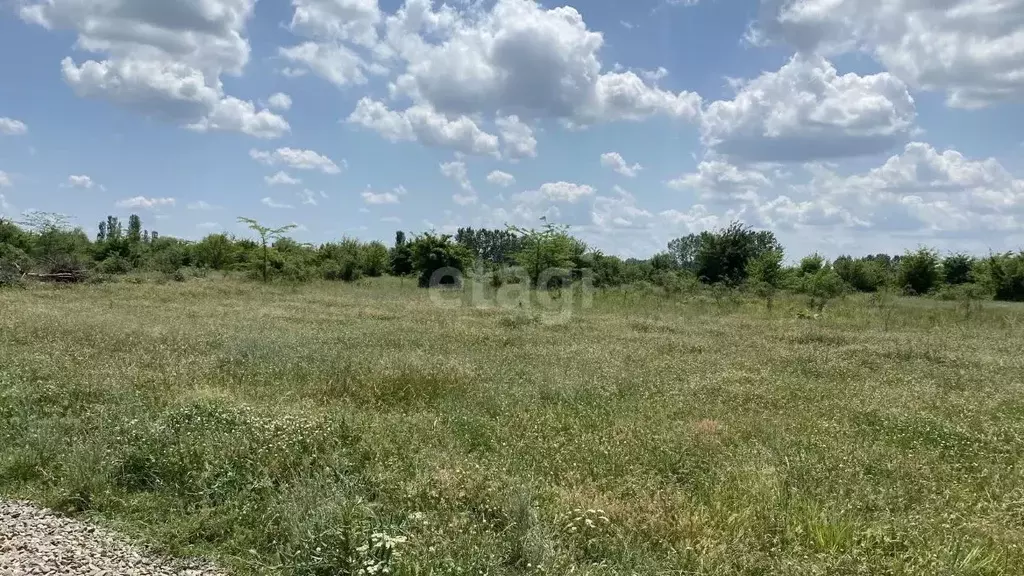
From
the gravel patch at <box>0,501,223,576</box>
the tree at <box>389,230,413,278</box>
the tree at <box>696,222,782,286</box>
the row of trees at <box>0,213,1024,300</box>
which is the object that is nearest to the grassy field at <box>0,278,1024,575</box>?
the gravel patch at <box>0,501,223,576</box>

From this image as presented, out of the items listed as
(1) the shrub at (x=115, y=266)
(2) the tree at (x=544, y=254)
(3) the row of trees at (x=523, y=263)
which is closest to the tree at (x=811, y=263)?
(3) the row of trees at (x=523, y=263)

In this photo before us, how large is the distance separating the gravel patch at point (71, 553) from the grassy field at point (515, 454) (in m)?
0.18

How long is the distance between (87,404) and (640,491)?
570 centimetres

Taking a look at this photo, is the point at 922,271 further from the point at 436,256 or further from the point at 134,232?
the point at 134,232

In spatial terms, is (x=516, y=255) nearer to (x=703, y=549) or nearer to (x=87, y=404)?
(x=87, y=404)

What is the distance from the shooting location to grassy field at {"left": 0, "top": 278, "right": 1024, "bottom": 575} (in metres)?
3.77

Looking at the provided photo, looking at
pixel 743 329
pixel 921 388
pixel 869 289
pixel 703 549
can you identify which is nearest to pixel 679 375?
pixel 921 388

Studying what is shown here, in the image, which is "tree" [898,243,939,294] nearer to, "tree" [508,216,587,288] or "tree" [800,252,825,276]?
"tree" [800,252,825,276]

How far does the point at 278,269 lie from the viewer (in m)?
34.8

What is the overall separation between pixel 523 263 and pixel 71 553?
2769 cm

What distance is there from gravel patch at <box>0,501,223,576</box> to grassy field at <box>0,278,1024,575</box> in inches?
7.1

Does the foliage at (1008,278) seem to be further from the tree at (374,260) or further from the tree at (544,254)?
the tree at (374,260)

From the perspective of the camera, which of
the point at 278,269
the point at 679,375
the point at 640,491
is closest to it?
the point at 640,491

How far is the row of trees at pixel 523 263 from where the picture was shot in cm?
3022
